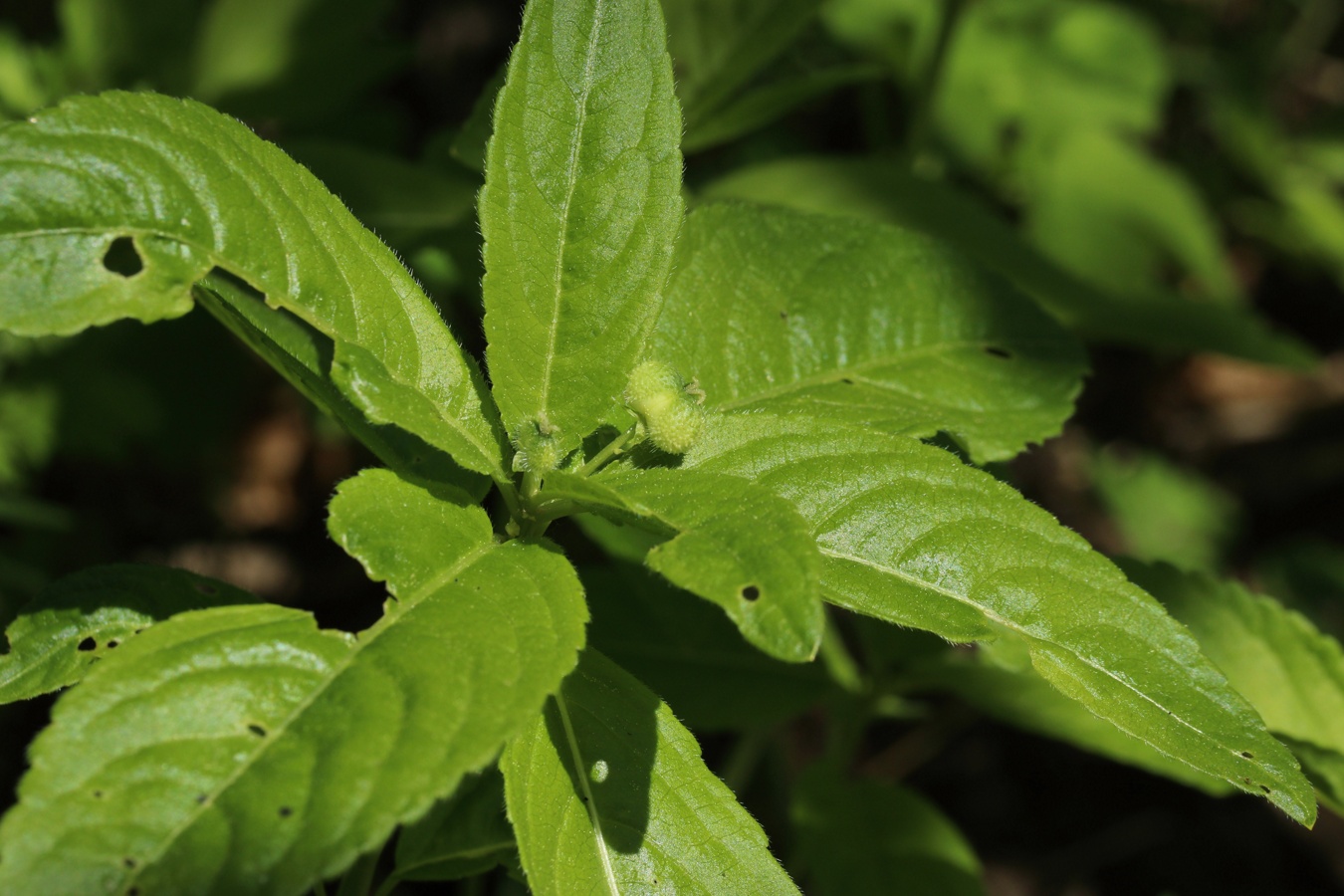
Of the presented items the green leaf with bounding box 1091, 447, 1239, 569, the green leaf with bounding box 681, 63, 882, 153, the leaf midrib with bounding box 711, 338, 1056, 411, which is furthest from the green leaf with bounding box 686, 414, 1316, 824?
the green leaf with bounding box 1091, 447, 1239, 569

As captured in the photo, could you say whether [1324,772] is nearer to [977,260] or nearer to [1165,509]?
[977,260]

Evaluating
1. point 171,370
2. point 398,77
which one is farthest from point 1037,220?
point 171,370

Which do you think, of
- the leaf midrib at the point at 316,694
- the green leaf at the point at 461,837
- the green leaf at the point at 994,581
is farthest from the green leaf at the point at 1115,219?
the leaf midrib at the point at 316,694

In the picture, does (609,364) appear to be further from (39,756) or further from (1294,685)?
(1294,685)

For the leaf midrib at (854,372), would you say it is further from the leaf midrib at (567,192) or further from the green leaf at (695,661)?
the green leaf at (695,661)

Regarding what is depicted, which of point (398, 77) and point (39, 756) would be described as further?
point (398, 77)

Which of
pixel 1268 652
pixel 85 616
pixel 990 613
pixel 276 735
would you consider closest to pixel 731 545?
pixel 990 613
